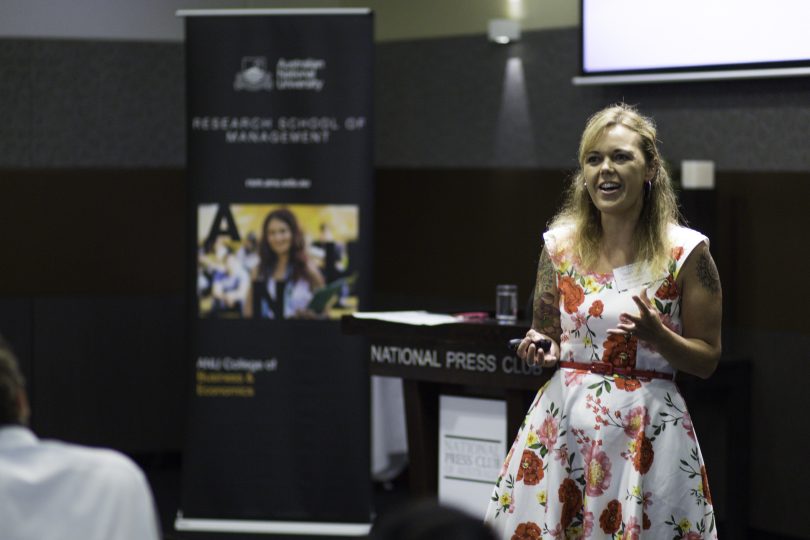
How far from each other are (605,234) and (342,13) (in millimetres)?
2406

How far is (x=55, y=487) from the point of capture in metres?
1.49

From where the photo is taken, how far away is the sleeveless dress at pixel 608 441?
2.89 m

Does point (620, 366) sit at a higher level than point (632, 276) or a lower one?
lower

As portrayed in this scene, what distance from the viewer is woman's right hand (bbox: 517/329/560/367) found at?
3068 mm

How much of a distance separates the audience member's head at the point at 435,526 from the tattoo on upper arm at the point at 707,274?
191cm

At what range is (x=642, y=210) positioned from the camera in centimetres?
304

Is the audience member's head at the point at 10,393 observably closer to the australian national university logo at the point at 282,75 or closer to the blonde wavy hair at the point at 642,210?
the blonde wavy hair at the point at 642,210

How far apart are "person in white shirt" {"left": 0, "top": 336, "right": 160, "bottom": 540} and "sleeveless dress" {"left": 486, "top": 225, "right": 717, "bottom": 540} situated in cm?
163

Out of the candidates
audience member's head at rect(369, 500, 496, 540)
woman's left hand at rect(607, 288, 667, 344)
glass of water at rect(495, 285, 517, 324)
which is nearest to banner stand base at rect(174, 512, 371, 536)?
glass of water at rect(495, 285, 517, 324)

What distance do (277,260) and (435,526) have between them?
4.11 metres

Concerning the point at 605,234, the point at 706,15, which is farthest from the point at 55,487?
the point at 706,15

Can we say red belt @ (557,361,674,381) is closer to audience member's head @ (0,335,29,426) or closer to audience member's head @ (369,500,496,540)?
audience member's head @ (0,335,29,426)

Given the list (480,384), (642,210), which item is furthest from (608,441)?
(480,384)

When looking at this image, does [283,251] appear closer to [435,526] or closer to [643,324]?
[643,324]
